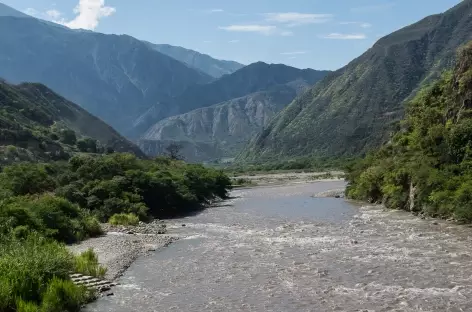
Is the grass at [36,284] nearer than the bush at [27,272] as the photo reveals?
Yes

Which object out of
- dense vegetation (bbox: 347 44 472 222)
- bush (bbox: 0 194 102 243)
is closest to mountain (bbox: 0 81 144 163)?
bush (bbox: 0 194 102 243)

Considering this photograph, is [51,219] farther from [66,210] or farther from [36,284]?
[36,284]

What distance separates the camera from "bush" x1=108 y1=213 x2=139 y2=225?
5700 centimetres

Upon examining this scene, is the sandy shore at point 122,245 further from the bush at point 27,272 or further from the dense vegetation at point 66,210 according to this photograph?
the bush at point 27,272

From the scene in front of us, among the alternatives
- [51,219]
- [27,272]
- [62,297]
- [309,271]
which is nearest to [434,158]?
[309,271]

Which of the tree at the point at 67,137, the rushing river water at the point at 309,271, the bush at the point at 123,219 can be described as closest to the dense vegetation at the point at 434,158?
the rushing river water at the point at 309,271

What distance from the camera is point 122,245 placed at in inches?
1639

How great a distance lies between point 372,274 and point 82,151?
130510 millimetres

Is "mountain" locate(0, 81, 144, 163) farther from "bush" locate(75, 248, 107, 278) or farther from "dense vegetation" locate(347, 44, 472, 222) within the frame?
"bush" locate(75, 248, 107, 278)

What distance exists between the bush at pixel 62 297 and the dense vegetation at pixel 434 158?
114 feet

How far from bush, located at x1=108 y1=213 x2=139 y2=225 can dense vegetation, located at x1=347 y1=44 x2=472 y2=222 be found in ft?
103

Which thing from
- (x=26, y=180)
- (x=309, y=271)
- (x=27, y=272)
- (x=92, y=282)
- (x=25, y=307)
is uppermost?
(x=26, y=180)

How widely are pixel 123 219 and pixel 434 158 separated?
117ft

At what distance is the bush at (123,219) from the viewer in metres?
57.0
